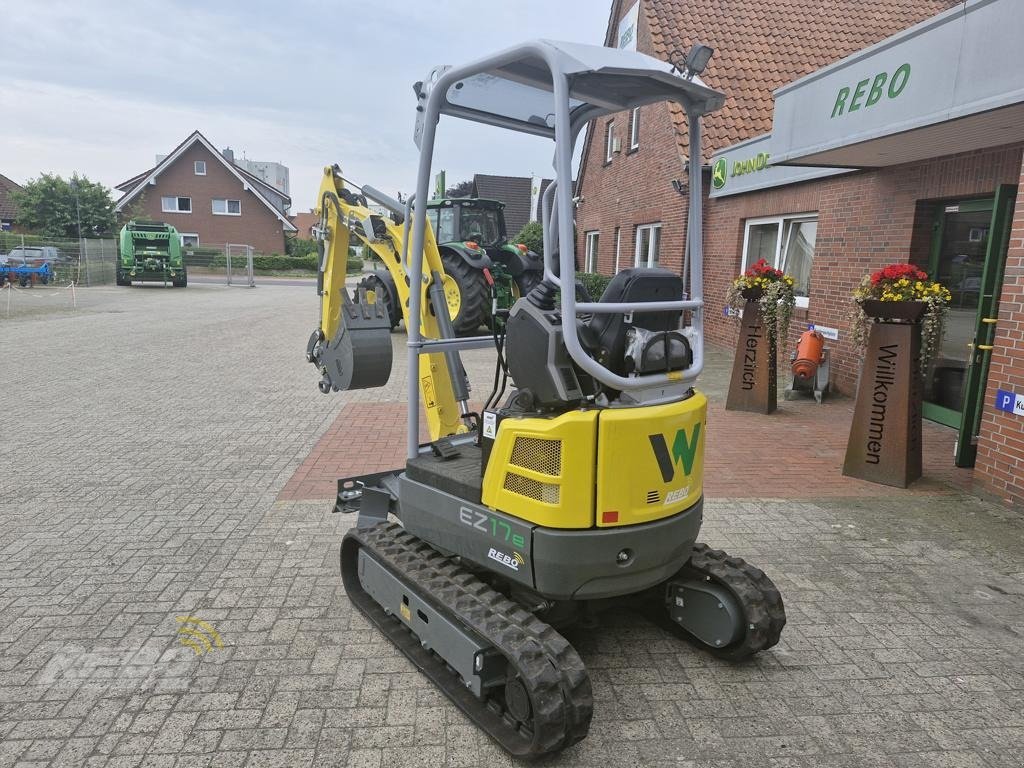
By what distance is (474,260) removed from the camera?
1172 cm

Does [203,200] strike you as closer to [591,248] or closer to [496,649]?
[591,248]

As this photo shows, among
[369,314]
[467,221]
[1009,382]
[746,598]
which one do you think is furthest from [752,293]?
[467,221]

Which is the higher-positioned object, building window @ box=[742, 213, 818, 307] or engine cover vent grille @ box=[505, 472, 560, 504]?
building window @ box=[742, 213, 818, 307]

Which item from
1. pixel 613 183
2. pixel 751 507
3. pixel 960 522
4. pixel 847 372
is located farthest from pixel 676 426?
pixel 613 183

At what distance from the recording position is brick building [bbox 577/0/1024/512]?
552cm

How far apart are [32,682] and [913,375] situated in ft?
20.4

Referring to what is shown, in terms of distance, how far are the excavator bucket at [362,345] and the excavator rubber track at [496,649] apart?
121 cm

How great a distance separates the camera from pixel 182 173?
44.3 meters

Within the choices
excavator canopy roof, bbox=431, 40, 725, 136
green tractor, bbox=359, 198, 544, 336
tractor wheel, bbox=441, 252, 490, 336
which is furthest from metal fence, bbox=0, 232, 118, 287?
excavator canopy roof, bbox=431, 40, 725, 136

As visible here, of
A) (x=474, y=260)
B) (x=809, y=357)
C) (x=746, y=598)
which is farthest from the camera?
(x=474, y=260)

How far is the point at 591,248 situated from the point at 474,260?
1020 cm

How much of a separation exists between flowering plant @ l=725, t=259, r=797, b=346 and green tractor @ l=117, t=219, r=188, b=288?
25724 mm

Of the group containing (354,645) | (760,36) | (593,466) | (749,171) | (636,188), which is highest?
(760,36)

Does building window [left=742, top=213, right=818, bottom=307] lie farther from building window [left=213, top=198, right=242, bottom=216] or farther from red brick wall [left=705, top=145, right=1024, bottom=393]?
building window [left=213, top=198, right=242, bottom=216]
